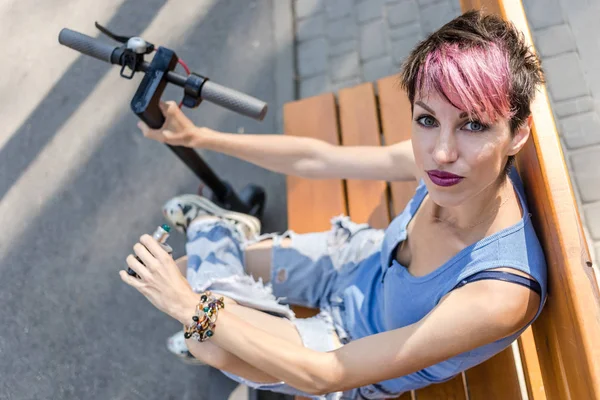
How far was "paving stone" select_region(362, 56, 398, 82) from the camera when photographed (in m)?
2.83

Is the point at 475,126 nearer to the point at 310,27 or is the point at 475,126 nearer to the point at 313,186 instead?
the point at 313,186

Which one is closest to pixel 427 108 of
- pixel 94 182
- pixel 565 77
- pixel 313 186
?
pixel 313 186

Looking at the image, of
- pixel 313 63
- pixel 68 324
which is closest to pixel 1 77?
pixel 68 324

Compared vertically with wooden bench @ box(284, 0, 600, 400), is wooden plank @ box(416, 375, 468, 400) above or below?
below

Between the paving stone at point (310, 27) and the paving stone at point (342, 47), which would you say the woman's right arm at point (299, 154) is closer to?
the paving stone at point (342, 47)

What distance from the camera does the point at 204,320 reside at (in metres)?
1.48

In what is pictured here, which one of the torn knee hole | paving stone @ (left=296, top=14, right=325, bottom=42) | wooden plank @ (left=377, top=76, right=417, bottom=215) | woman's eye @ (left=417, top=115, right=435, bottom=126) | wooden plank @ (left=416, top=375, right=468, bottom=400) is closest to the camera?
woman's eye @ (left=417, top=115, right=435, bottom=126)

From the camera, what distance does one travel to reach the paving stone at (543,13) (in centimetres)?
269

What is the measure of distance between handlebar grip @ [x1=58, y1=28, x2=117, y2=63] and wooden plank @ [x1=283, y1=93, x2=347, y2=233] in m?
0.92

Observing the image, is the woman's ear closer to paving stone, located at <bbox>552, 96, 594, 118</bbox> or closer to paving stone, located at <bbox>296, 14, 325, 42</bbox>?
paving stone, located at <bbox>552, 96, 594, 118</bbox>

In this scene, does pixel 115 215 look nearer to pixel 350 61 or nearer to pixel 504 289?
pixel 350 61

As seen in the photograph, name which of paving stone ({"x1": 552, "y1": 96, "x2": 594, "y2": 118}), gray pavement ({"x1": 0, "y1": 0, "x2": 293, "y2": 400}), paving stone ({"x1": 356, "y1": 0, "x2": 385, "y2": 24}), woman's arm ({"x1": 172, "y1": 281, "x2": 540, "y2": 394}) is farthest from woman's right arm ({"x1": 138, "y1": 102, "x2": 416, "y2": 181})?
paving stone ({"x1": 356, "y1": 0, "x2": 385, "y2": 24})

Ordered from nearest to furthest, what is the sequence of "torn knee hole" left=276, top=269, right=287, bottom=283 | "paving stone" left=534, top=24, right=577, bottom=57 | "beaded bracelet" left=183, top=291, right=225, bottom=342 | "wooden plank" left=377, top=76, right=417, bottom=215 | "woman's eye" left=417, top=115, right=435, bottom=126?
"woman's eye" left=417, top=115, right=435, bottom=126, "beaded bracelet" left=183, top=291, right=225, bottom=342, "torn knee hole" left=276, top=269, right=287, bottom=283, "wooden plank" left=377, top=76, right=417, bottom=215, "paving stone" left=534, top=24, right=577, bottom=57

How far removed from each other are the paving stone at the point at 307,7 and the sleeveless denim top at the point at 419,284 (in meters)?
1.89
